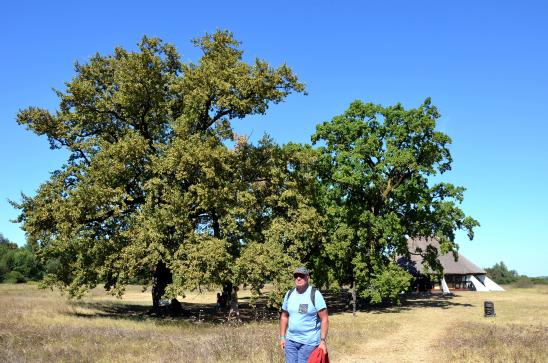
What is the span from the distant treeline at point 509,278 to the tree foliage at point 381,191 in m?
50.6

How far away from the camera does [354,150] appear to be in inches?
1336

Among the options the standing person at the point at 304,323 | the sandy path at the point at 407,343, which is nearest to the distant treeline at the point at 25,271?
the sandy path at the point at 407,343

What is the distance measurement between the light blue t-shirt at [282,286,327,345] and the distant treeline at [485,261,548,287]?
79678mm

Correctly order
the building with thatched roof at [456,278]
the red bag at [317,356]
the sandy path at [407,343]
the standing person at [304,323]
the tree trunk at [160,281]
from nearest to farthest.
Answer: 1. the red bag at [317,356]
2. the standing person at [304,323]
3. the sandy path at [407,343]
4. the tree trunk at [160,281]
5. the building with thatched roof at [456,278]

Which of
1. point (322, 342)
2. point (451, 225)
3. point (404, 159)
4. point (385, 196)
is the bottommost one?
point (322, 342)

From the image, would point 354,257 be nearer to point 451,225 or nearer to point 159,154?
point 451,225

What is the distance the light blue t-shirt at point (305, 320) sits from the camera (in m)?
→ 7.50

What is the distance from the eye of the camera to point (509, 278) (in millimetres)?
84125

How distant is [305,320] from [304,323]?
52mm

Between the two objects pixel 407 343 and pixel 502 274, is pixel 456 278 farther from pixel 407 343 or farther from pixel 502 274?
pixel 407 343

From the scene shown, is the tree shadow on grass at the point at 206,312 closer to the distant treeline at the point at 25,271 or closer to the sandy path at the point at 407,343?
the sandy path at the point at 407,343

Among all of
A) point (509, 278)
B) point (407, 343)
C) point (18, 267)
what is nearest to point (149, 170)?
point (407, 343)

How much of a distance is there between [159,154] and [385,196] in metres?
18.6

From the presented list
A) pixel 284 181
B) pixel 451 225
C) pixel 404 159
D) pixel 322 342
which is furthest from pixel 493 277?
pixel 322 342
